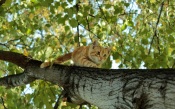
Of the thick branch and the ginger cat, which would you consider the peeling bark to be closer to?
the thick branch

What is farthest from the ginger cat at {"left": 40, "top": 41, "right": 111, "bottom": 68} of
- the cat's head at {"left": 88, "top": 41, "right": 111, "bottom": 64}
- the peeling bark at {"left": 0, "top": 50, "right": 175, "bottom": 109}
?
the peeling bark at {"left": 0, "top": 50, "right": 175, "bottom": 109}

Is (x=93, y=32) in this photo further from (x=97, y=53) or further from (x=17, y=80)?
(x=17, y=80)

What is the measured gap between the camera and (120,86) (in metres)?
1.96

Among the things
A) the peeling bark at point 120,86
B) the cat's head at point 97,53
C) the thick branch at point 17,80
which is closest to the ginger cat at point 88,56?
the cat's head at point 97,53

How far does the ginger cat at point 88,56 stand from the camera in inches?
137

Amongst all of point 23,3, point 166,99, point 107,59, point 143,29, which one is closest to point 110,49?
point 107,59

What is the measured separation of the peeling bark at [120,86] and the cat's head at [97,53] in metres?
1.19

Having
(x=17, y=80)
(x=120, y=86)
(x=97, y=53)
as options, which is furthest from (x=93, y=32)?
(x=120, y=86)

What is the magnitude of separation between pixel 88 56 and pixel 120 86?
1.82m

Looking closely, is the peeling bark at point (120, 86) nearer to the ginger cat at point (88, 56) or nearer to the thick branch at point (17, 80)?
the thick branch at point (17, 80)

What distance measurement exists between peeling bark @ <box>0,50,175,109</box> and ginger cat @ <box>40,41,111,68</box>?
82 cm

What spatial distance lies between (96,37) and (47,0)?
1.33 metres

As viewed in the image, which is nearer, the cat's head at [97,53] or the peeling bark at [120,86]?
the peeling bark at [120,86]

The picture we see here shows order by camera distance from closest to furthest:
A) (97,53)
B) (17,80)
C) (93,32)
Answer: (17,80), (97,53), (93,32)
